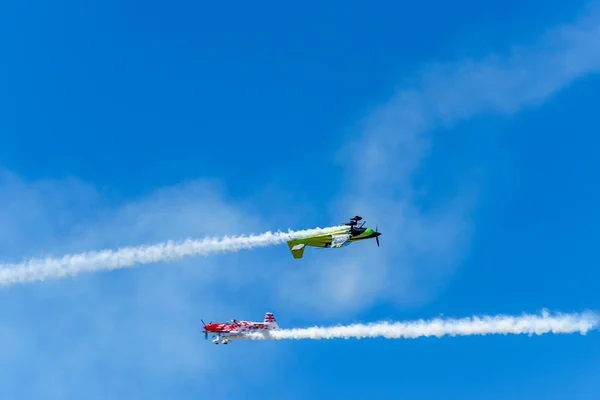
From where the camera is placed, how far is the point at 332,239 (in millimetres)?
95438

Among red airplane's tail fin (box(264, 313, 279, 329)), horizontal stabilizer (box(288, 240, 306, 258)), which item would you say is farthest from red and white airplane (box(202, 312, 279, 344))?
horizontal stabilizer (box(288, 240, 306, 258))

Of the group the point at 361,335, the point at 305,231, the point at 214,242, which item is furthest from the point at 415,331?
the point at 214,242

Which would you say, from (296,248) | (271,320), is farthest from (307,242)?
(271,320)

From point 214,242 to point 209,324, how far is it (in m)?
20.0

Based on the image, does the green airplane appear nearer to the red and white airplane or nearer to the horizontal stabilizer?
the horizontal stabilizer

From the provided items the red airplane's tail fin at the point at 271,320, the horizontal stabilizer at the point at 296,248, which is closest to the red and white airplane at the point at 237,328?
the red airplane's tail fin at the point at 271,320

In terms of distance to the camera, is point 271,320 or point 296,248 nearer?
point 296,248

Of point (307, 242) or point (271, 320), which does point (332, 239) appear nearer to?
point (307, 242)

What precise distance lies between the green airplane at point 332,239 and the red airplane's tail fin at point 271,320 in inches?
662

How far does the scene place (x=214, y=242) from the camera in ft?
305

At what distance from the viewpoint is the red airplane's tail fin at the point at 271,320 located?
10606cm

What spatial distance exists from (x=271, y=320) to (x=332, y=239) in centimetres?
2161

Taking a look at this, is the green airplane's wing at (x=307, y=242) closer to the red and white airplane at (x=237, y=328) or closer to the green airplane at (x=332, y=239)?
the green airplane at (x=332, y=239)

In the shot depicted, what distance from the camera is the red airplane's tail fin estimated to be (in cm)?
10606
